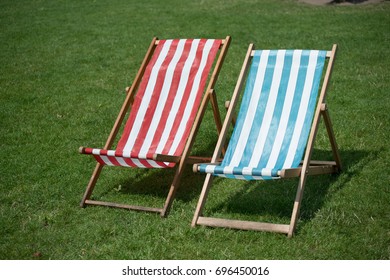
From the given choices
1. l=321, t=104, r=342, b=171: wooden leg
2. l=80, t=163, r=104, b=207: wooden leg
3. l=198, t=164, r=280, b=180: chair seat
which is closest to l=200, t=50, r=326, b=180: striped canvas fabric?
l=321, t=104, r=342, b=171: wooden leg

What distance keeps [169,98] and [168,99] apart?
1 centimetres

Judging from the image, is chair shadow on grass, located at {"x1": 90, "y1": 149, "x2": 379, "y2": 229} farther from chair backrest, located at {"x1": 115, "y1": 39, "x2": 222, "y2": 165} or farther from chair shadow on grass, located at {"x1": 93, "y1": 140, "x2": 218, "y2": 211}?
chair backrest, located at {"x1": 115, "y1": 39, "x2": 222, "y2": 165}

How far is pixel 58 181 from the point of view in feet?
17.9

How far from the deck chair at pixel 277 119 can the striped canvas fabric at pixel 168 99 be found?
354 millimetres

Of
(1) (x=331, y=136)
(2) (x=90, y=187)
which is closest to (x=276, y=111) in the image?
(1) (x=331, y=136)

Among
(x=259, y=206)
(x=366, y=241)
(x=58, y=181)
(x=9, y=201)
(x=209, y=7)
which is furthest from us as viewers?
(x=209, y=7)

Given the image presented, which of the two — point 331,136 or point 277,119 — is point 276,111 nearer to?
point 277,119

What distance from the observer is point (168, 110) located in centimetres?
519

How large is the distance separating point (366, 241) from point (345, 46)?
6.04 meters

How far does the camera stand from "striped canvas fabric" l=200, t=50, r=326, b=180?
4645 millimetres

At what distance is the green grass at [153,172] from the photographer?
416cm

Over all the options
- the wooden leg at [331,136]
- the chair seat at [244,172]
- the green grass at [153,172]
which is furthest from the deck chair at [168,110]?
the wooden leg at [331,136]
